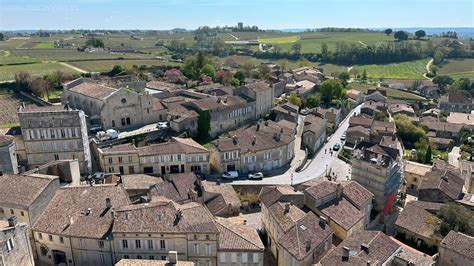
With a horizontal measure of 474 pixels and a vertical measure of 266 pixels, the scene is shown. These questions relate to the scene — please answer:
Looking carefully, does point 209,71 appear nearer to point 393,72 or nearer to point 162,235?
point 162,235

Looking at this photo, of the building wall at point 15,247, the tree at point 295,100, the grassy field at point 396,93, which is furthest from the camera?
the grassy field at point 396,93

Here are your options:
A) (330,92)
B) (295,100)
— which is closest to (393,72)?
(330,92)

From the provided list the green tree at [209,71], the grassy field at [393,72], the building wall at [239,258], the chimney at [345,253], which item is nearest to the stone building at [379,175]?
the chimney at [345,253]

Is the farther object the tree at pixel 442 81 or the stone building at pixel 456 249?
the tree at pixel 442 81

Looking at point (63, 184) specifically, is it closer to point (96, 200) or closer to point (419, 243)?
point (96, 200)

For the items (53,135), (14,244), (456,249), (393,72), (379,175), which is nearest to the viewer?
(14,244)

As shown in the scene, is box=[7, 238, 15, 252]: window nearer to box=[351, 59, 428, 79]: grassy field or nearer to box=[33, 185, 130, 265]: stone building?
box=[33, 185, 130, 265]: stone building

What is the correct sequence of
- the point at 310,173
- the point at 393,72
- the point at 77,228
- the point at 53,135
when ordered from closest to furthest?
the point at 77,228 → the point at 53,135 → the point at 310,173 → the point at 393,72

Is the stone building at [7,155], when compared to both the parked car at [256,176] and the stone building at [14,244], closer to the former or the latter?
the stone building at [14,244]
